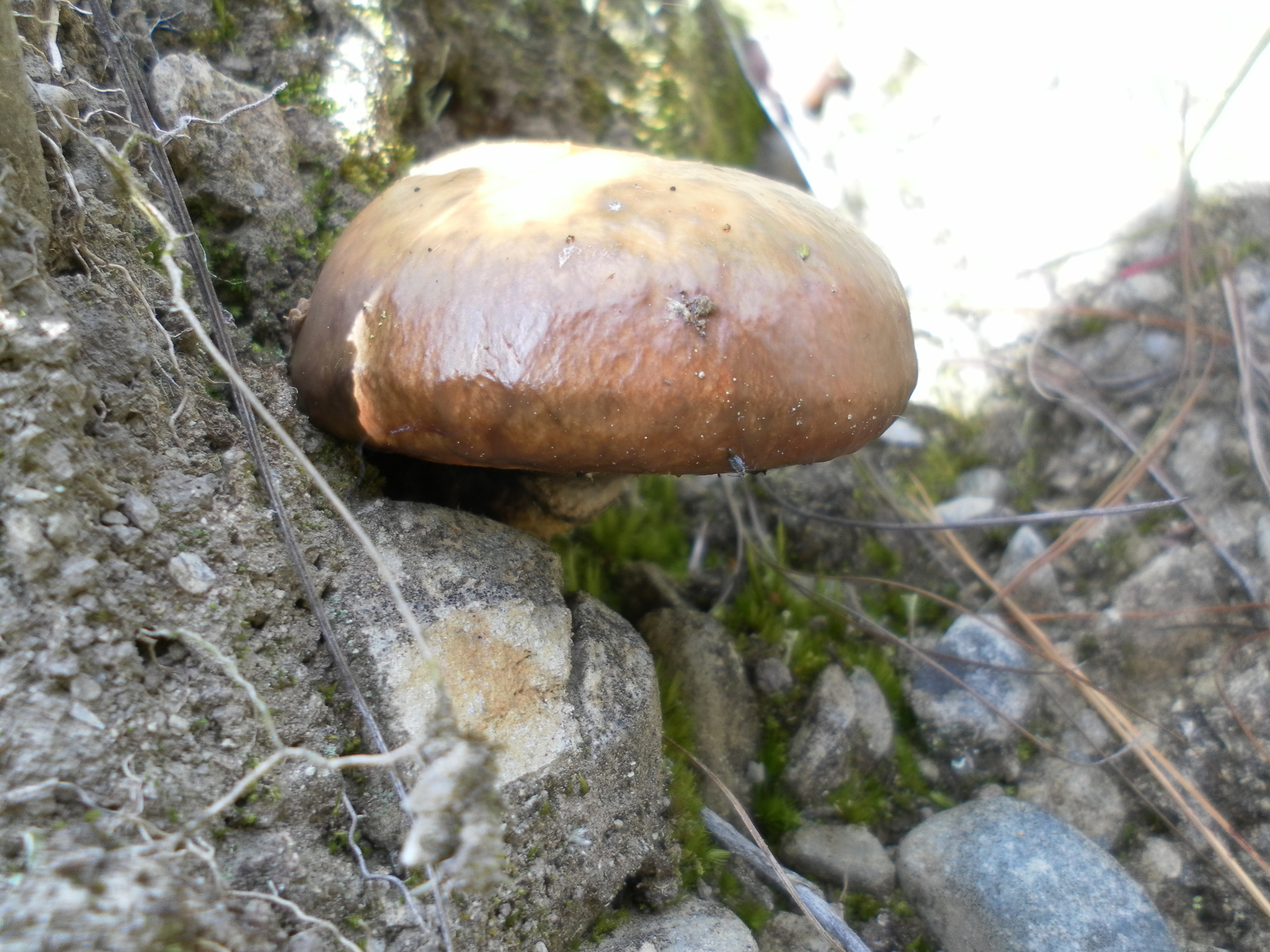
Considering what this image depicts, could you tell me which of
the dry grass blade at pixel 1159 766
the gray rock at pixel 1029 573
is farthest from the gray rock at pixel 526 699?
the gray rock at pixel 1029 573

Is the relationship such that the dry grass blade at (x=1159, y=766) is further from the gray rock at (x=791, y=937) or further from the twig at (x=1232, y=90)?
the twig at (x=1232, y=90)

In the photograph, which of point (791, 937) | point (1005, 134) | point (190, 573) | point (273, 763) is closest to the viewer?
point (273, 763)

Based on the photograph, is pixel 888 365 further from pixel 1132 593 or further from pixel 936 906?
pixel 1132 593

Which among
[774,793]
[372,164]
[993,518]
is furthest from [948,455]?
[372,164]

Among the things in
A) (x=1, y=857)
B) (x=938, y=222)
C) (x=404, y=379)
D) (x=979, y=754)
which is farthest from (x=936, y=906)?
(x=938, y=222)

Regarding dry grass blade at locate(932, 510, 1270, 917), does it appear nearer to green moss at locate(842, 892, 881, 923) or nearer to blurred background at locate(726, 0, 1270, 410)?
green moss at locate(842, 892, 881, 923)

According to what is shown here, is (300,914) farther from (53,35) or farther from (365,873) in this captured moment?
(53,35)

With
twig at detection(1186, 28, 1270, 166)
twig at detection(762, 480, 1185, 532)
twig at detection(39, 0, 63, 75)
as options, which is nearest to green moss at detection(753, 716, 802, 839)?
twig at detection(762, 480, 1185, 532)
